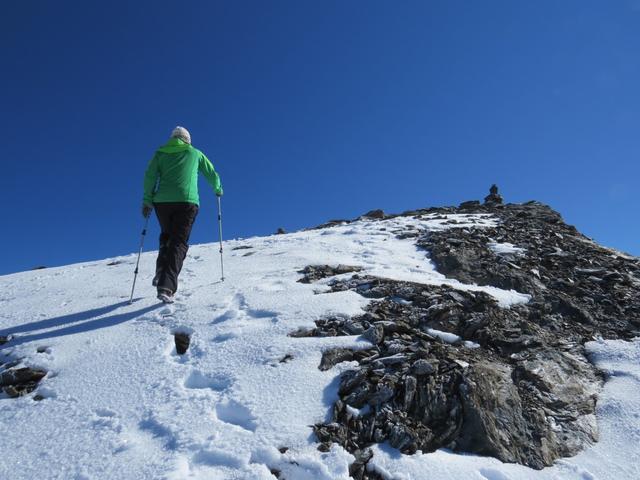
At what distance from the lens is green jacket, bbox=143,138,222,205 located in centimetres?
732

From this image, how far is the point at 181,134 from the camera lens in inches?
309

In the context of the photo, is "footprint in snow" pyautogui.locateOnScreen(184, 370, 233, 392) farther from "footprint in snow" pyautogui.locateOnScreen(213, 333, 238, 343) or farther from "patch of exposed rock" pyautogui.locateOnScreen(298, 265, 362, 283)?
"patch of exposed rock" pyautogui.locateOnScreen(298, 265, 362, 283)

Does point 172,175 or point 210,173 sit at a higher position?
point 210,173

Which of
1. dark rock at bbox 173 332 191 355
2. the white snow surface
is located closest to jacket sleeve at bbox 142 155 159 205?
the white snow surface

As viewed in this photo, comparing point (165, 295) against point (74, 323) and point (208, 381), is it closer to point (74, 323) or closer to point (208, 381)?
point (74, 323)

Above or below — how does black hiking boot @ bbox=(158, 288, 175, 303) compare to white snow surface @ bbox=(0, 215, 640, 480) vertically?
above

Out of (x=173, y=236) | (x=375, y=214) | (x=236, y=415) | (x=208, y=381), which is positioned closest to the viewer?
(x=236, y=415)

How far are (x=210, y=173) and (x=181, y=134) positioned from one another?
0.92m

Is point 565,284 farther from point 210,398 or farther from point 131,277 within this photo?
point 131,277

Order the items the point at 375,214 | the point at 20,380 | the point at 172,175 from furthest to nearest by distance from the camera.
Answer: the point at 375,214, the point at 172,175, the point at 20,380

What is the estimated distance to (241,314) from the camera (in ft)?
20.6

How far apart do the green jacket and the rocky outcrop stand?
128 inches

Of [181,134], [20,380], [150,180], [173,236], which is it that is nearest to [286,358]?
[20,380]

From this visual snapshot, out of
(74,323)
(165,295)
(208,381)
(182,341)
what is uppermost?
(165,295)
